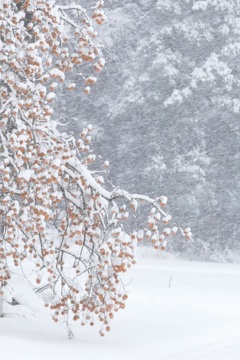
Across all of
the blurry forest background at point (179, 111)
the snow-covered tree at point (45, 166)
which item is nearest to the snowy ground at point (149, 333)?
the snow-covered tree at point (45, 166)

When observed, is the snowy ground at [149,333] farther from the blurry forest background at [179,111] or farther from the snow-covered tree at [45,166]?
the blurry forest background at [179,111]

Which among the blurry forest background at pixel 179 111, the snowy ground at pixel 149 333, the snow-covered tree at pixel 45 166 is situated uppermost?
the blurry forest background at pixel 179 111

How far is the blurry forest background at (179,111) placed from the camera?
28.3m

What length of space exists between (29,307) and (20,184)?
207 inches

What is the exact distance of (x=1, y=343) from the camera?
26.2ft

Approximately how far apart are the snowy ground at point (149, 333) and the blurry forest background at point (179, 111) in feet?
37.8

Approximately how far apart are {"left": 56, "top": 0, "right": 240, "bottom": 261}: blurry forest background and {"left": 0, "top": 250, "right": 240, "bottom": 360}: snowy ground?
11.5 m

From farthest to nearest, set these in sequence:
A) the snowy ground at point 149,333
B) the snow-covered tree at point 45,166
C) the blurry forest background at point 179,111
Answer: the blurry forest background at point 179,111
the snowy ground at point 149,333
the snow-covered tree at point 45,166

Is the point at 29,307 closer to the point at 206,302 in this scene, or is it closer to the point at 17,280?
the point at 17,280

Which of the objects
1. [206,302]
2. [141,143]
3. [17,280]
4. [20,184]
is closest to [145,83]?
[141,143]

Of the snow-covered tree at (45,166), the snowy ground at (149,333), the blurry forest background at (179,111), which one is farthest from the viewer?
the blurry forest background at (179,111)

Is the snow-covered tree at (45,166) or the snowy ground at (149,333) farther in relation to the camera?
the snowy ground at (149,333)

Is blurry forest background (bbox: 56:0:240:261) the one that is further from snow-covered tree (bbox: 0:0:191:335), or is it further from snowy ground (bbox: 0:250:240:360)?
snow-covered tree (bbox: 0:0:191:335)

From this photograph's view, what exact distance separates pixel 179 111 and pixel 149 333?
18543 millimetres
